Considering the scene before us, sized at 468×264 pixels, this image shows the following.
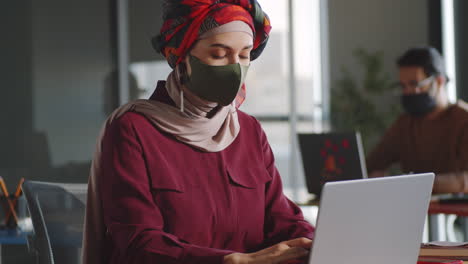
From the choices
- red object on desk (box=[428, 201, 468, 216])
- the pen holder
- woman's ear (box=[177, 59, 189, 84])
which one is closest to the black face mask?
red object on desk (box=[428, 201, 468, 216])

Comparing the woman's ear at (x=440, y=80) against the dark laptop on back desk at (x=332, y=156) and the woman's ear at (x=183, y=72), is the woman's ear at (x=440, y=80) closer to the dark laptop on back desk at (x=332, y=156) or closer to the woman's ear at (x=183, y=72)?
the dark laptop on back desk at (x=332, y=156)

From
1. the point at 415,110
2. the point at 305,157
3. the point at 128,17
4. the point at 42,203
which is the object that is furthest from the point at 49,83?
the point at 42,203

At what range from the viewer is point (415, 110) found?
4.42 metres

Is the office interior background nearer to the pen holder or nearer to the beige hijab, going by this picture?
the pen holder

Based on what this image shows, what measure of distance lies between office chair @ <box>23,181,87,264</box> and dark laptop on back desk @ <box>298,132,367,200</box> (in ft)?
5.81

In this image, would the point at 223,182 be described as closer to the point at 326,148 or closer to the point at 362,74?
the point at 326,148

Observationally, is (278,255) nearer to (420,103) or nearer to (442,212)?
(442,212)

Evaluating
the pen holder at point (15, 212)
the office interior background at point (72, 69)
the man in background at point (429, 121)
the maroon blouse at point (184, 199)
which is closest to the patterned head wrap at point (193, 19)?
the maroon blouse at point (184, 199)

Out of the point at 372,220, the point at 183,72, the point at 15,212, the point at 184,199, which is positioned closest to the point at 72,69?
the point at 15,212

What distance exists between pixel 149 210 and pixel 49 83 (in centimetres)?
296

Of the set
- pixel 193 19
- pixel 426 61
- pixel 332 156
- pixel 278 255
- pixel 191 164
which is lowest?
pixel 332 156

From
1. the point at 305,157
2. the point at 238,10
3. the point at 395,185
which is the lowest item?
the point at 305,157

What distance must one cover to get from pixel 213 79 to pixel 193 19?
165mm

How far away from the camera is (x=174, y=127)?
191cm
